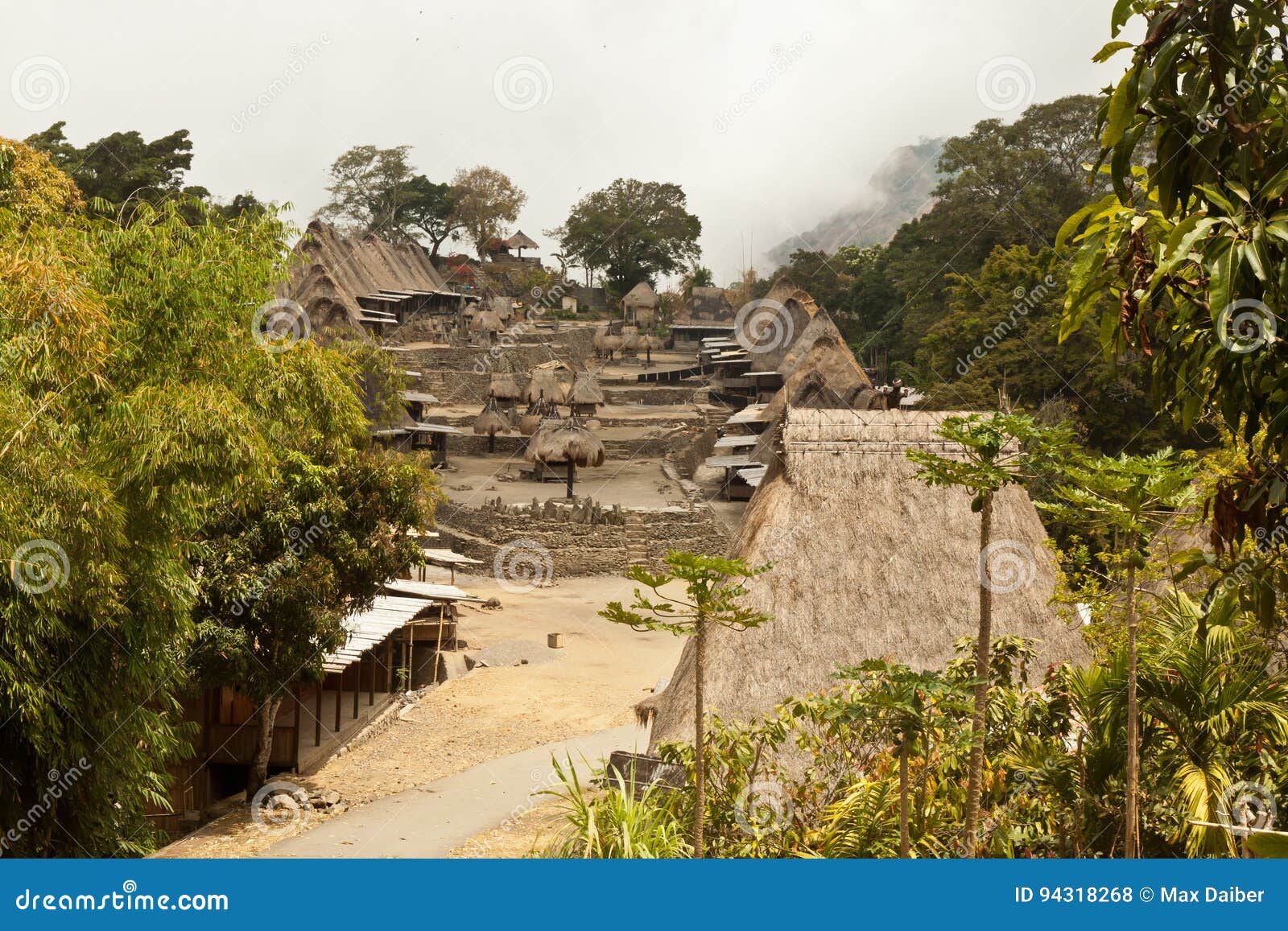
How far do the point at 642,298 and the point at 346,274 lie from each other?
16.4 meters

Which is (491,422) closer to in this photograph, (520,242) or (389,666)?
(389,666)

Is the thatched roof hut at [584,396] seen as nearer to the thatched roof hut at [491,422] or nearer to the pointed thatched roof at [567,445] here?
the thatched roof hut at [491,422]

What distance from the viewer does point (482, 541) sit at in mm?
24453

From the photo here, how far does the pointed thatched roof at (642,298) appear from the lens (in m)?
53.8
